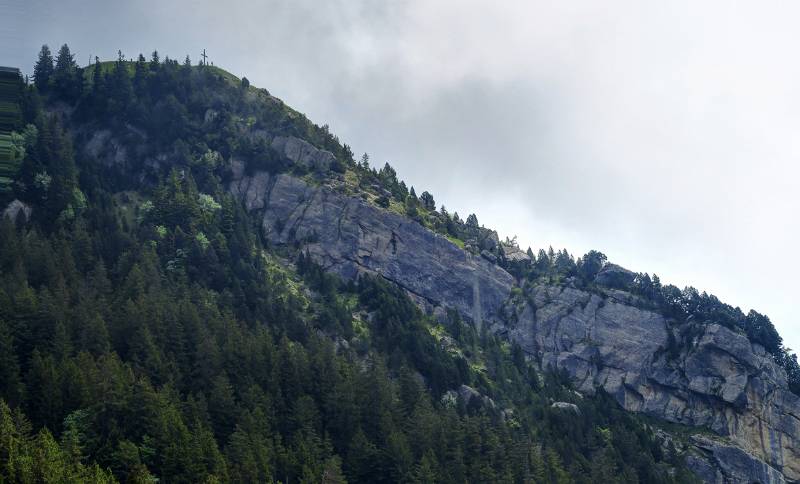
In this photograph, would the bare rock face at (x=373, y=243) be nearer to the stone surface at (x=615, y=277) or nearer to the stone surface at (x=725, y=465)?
the stone surface at (x=615, y=277)

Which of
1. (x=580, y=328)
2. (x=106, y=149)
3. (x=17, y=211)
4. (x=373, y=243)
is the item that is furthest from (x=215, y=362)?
(x=580, y=328)

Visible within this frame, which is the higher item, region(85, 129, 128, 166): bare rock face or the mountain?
region(85, 129, 128, 166): bare rock face

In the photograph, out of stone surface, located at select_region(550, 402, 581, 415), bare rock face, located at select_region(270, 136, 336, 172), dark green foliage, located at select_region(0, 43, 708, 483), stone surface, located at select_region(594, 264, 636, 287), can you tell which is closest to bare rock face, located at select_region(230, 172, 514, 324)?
dark green foliage, located at select_region(0, 43, 708, 483)

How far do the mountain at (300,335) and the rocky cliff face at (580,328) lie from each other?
486 millimetres

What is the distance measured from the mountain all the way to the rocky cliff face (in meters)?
0.49

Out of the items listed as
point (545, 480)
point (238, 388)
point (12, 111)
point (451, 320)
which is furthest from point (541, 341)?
point (12, 111)

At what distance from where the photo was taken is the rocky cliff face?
549 ft

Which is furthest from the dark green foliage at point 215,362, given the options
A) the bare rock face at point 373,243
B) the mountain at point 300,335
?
the bare rock face at point 373,243

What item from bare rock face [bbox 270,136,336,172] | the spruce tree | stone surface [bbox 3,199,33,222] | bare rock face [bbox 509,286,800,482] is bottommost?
bare rock face [bbox 509,286,800,482]

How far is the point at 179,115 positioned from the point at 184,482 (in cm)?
12344

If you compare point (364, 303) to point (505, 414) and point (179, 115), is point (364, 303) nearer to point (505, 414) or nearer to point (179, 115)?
point (505, 414)

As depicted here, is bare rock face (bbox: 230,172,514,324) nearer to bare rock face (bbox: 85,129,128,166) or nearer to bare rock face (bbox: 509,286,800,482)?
bare rock face (bbox: 509,286,800,482)

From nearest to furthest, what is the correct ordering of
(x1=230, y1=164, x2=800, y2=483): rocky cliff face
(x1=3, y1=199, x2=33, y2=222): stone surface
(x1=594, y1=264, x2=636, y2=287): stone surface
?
(x1=3, y1=199, x2=33, y2=222): stone surface
(x1=230, y1=164, x2=800, y2=483): rocky cliff face
(x1=594, y1=264, x2=636, y2=287): stone surface

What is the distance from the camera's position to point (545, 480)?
117812 mm
